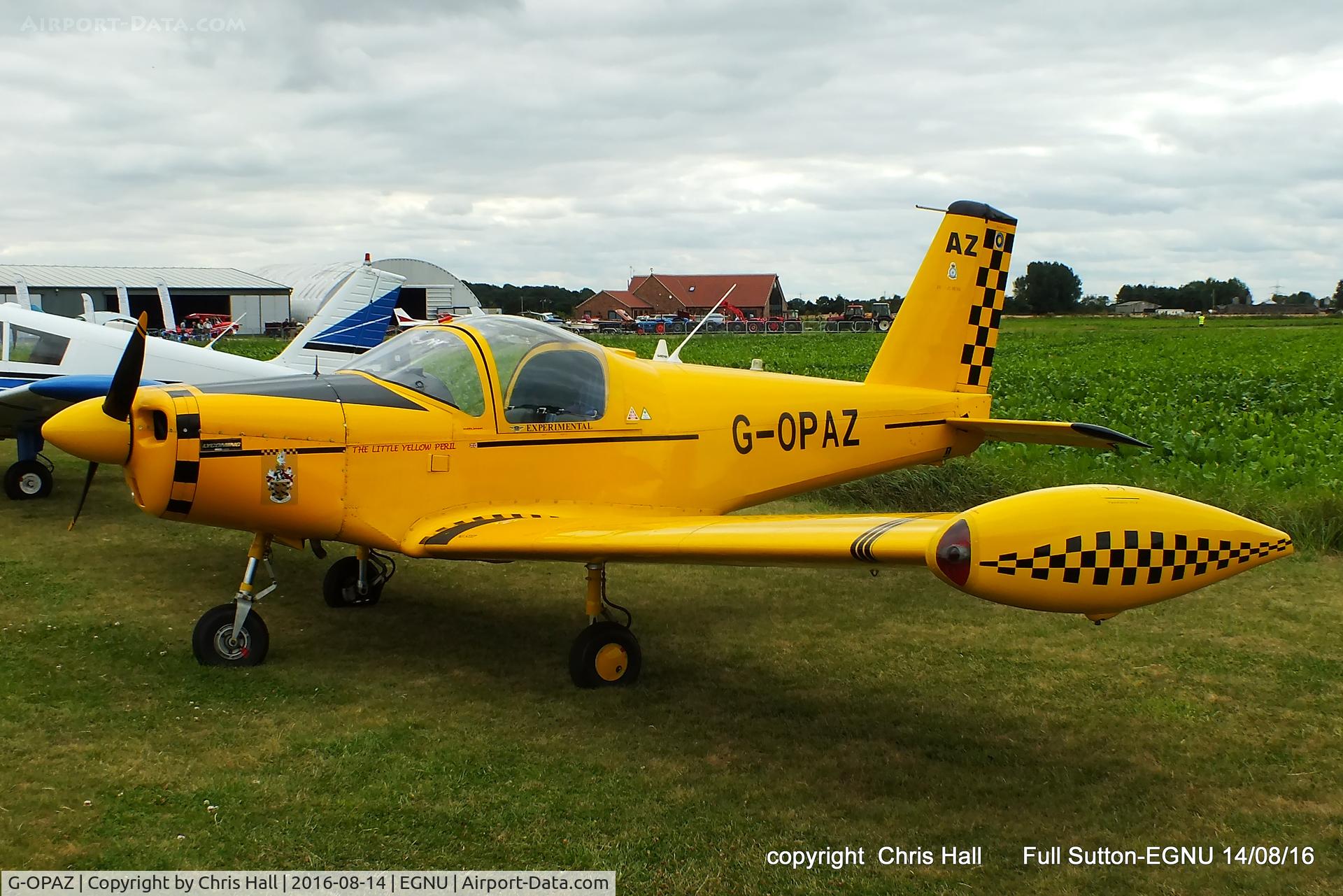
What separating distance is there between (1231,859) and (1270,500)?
645 cm

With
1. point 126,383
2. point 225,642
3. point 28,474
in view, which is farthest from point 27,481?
point 126,383

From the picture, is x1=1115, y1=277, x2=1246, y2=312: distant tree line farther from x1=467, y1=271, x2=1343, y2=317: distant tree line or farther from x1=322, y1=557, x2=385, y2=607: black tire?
x1=322, y1=557, x2=385, y2=607: black tire

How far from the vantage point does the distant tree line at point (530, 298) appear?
8204 centimetres

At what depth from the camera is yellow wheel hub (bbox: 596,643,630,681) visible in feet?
18.8

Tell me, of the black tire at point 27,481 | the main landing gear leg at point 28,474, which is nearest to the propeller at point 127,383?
the main landing gear leg at point 28,474

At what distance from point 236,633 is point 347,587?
5.00 feet

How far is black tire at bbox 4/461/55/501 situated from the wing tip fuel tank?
35.3 ft

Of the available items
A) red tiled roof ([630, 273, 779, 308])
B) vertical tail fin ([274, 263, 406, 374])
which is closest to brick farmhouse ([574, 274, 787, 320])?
red tiled roof ([630, 273, 779, 308])

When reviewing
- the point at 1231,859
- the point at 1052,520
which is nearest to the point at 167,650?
the point at 1052,520

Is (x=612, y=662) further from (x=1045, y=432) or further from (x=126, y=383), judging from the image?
(x=1045, y=432)

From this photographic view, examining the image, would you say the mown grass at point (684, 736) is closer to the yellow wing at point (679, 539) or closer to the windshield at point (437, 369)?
the yellow wing at point (679, 539)

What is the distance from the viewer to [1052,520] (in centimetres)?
375

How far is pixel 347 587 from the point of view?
7.36m

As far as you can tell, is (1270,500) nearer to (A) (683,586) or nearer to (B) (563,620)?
(A) (683,586)
